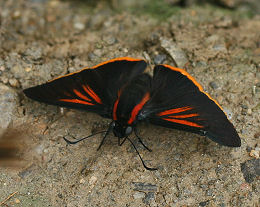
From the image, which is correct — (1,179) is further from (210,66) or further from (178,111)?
(210,66)

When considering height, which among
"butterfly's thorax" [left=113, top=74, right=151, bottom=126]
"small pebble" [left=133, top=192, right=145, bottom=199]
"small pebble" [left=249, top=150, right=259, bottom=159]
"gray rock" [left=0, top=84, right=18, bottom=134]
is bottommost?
"small pebble" [left=133, top=192, right=145, bottom=199]

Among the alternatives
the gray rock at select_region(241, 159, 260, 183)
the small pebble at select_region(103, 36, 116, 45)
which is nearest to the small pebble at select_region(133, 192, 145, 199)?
the gray rock at select_region(241, 159, 260, 183)

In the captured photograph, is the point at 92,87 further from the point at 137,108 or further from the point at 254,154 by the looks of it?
the point at 254,154

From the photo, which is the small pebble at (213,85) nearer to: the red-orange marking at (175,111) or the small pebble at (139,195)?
the red-orange marking at (175,111)

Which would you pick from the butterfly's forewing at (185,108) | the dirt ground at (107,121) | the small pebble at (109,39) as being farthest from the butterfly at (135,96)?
the small pebble at (109,39)

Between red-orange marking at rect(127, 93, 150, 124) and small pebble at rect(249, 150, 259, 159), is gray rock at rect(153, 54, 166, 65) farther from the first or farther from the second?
small pebble at rect(249, 150, 259, 159)

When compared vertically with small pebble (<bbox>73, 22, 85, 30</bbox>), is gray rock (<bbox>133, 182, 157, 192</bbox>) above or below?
below

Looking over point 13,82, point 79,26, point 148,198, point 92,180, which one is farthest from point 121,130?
point 79,26
